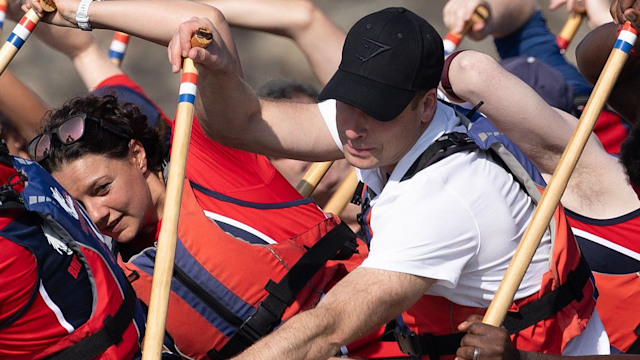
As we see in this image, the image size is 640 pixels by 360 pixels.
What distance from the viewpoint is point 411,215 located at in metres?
2.41

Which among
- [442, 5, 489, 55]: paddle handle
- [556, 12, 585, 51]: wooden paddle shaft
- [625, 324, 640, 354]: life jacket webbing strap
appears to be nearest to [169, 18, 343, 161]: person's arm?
[625, 324, 640, 354]: life jacket webbing strap

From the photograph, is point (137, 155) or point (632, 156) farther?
point (137, 155)

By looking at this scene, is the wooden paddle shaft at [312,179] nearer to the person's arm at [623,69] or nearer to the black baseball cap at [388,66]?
the person's arm at [623,69]

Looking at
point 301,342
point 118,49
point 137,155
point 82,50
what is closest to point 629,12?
point 301,342

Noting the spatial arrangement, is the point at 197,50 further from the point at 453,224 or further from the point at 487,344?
the point at 487,344

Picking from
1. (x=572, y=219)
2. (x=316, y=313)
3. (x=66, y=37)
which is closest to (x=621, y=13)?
(x=572, y=219)

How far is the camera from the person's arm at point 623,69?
10.4 feet

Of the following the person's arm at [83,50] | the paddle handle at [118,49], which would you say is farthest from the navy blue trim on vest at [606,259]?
the paddle handle at [118,49]

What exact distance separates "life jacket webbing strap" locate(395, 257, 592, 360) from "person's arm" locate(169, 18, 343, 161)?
0.62 m

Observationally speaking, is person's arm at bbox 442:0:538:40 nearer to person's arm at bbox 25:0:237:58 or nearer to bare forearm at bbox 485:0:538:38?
bare forearm at bbox 485:0:538:38

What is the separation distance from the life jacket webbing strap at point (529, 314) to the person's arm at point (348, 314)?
1.24 ft

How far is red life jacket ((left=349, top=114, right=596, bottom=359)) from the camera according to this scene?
2615mm

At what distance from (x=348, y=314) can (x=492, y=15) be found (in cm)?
215

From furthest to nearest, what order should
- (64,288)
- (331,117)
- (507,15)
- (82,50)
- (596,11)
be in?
(82,50) < (596,11) < (507,15) < (331,117) < (64,288)
